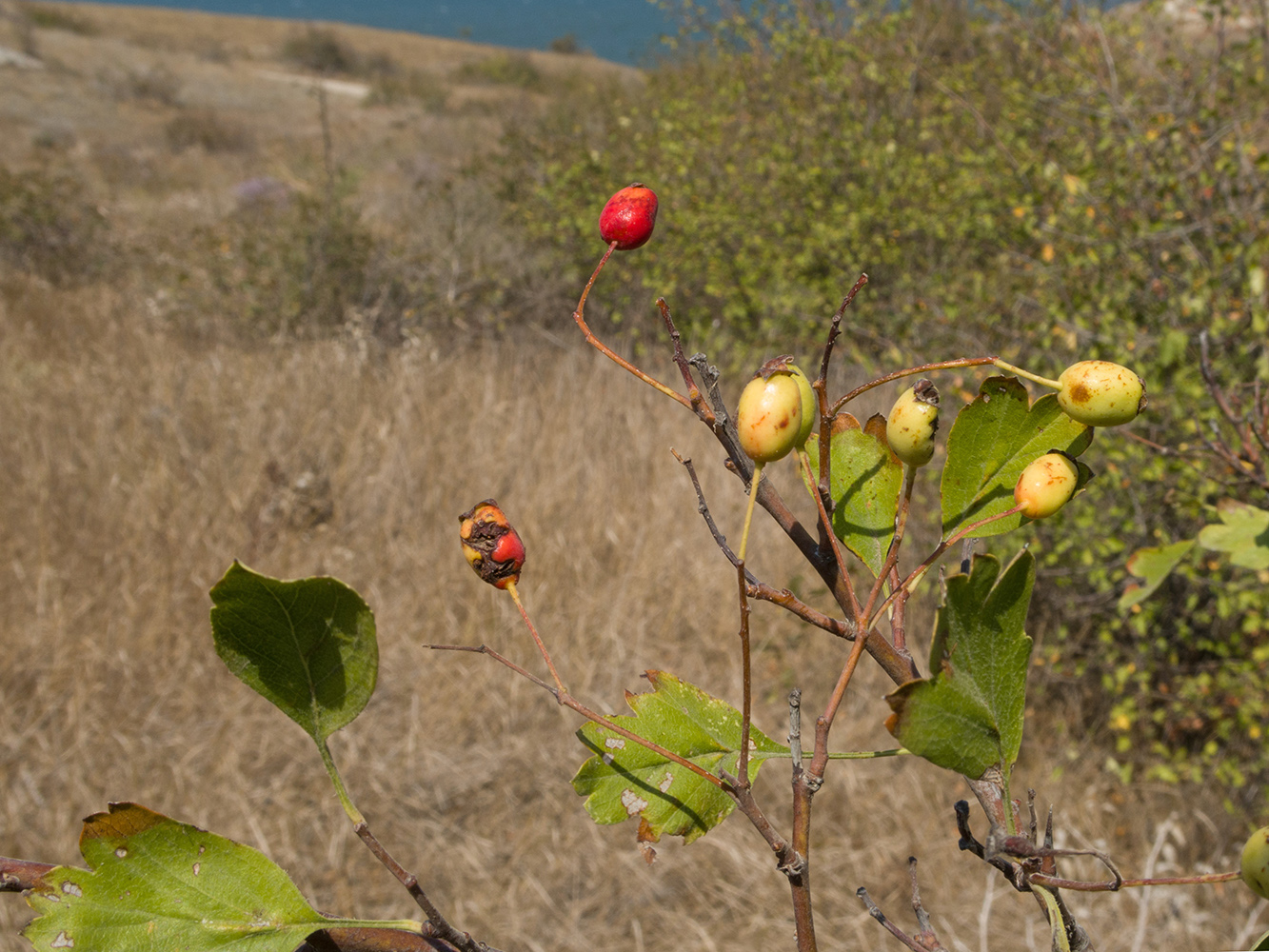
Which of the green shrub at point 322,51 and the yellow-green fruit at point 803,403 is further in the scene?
the green shrub at point 322,51

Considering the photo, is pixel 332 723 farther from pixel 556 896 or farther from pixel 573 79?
pixel 573 79

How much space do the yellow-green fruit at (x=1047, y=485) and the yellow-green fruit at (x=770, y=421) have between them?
8 cm

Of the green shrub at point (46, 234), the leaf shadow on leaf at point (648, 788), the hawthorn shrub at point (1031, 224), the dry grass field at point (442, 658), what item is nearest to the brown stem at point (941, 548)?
the leaf shadow on leaf at point (648, 788)

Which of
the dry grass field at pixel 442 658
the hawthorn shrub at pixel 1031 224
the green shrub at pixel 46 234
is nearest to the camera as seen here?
the dry grass field at pixel 442 658

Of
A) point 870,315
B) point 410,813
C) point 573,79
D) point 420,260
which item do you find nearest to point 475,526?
point 410,813

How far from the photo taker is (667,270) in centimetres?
438

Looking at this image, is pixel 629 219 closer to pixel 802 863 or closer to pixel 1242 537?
pixel 802 863

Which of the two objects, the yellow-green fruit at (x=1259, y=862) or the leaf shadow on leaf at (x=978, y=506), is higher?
the leaf shadow on leaf at (x=978, y=506)

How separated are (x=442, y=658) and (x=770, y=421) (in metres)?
2.24

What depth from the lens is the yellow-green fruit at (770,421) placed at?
287mm

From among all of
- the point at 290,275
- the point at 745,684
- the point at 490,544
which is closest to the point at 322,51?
the point at 290,275

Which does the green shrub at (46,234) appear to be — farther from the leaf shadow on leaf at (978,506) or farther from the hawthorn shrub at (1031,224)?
the leaf shadow on leaf at (978,506)

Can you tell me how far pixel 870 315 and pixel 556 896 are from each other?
2.70 meters

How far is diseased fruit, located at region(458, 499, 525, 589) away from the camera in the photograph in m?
0.35
